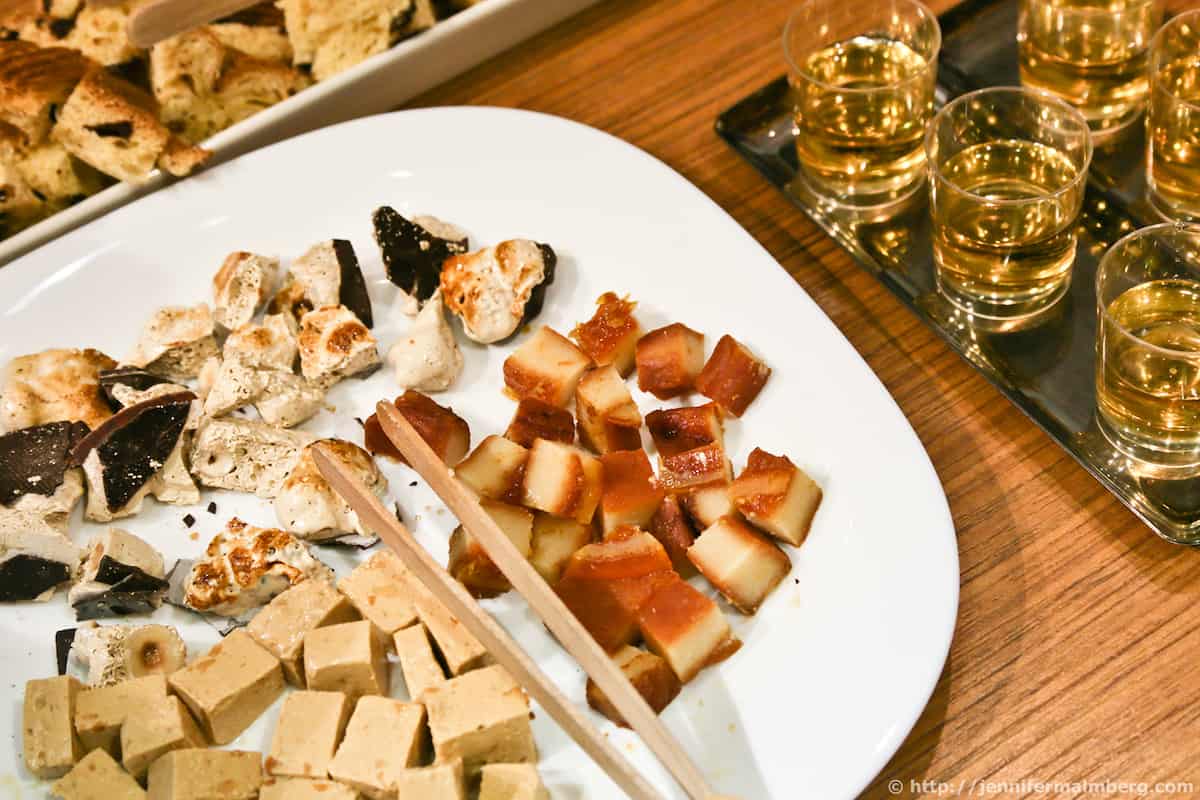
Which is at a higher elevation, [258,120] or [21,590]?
[258,120]

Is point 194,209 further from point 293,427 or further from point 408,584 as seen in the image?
point 408,584

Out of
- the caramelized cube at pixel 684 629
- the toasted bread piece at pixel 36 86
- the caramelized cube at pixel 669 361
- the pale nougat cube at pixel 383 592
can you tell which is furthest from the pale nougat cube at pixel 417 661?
the toasted bread piece at pixel 36 86

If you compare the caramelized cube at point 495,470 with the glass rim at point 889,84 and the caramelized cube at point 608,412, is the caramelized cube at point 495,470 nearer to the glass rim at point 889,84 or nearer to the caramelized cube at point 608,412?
the caramelized cube at point 608,412

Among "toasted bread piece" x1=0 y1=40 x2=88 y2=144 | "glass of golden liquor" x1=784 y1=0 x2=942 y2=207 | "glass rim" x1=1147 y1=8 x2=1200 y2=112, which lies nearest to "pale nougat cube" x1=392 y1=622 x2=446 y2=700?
"glass of golden liquor" x1=784 y1=0 x2=942 y2=207

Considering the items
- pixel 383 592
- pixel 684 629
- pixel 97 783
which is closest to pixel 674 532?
pixel 684 629

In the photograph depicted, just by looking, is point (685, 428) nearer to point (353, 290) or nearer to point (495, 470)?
point (495, 470)

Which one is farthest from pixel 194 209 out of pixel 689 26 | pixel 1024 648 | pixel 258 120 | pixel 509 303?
pixel 1024 648

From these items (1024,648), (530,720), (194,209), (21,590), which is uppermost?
(194,209)

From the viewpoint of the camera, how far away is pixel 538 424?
1.73 metres

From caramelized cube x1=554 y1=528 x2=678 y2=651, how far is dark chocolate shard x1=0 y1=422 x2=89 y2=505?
2.45 ft

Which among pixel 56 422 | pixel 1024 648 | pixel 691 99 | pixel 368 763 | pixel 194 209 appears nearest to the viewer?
pixel 368 763

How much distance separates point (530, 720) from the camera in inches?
57.2

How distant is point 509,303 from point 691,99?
26.6 inches

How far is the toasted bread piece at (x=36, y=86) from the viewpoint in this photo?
2068mm
